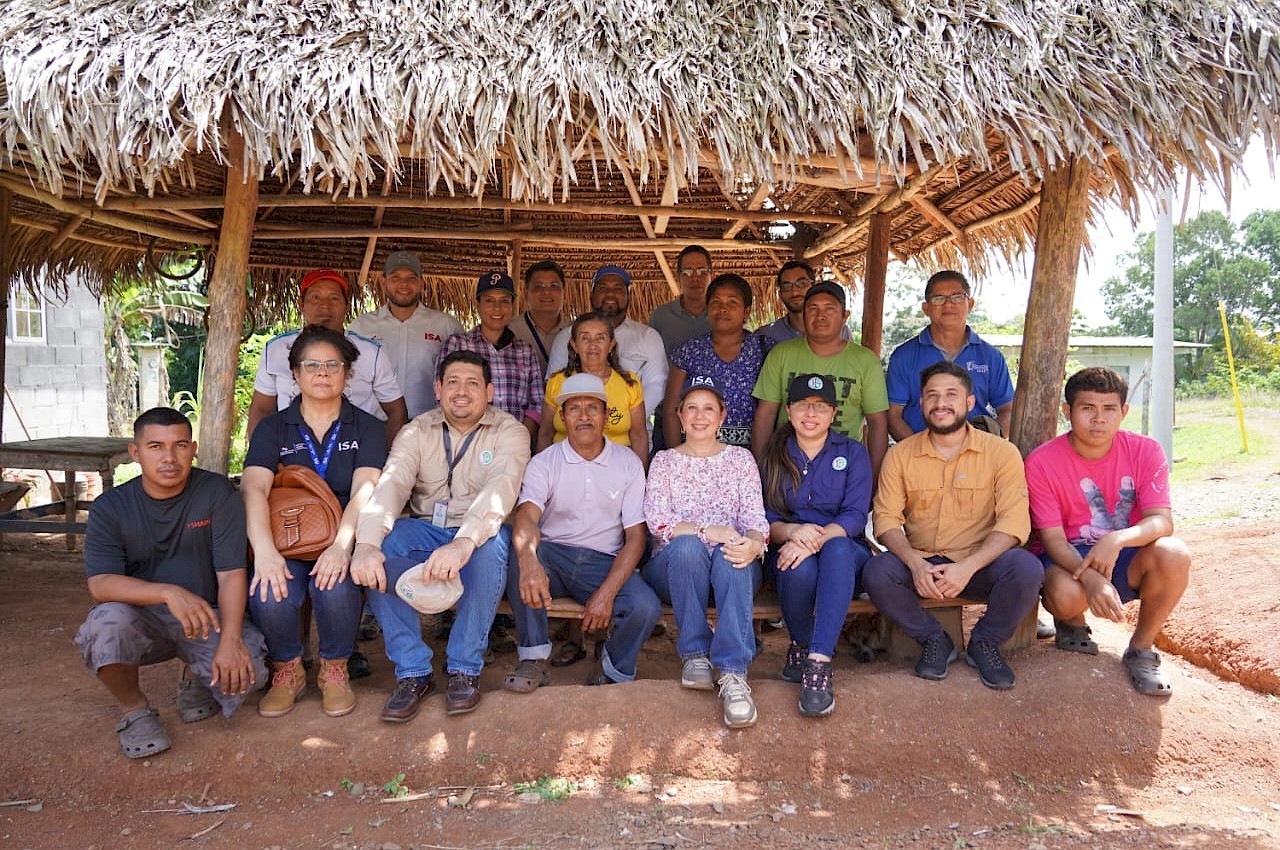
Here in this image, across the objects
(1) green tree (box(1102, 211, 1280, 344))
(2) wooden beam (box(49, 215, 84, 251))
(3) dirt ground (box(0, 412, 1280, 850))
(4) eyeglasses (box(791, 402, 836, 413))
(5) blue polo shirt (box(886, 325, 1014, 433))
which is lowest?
(3) dirt ground (box(0, 412, 1280, 850))

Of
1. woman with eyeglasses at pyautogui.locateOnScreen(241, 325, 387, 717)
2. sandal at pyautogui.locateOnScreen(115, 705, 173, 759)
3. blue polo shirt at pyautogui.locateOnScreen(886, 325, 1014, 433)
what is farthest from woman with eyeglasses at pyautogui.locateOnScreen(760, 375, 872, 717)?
sandal at pyautogui.locateOnScreen(115, 705, 173, 759)

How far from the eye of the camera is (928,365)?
4.02 m

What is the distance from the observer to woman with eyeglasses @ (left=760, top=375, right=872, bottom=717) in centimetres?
326

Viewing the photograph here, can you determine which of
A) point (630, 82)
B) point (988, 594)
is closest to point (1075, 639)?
point (988, 594)

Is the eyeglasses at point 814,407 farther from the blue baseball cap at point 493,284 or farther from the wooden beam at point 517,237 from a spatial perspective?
the wooden beam at point 517,237

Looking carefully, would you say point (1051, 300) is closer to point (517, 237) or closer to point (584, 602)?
point (584, 602)

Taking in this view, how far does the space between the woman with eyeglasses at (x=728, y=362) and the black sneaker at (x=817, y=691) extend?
49.6 inches

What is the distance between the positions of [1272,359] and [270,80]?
21.1 metres

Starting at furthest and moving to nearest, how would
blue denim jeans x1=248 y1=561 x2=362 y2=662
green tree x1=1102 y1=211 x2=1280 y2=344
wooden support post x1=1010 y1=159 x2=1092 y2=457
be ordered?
green tree x1=1102 y1=211 x2=1280 y2=344, wooden support post x1=1010 y1=159 x2=1092 y2=457, blue denim jeans x1=248 y1=561 x2=362 y2=662

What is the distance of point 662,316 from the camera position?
521cm

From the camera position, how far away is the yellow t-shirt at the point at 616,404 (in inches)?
152

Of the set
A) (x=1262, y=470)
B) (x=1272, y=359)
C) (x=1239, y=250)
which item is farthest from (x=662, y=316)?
(x=1239, y=250)

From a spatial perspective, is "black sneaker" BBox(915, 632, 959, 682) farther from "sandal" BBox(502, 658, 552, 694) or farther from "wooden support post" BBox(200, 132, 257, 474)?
"wooden support post" BBox(200, 132, 257, 474)

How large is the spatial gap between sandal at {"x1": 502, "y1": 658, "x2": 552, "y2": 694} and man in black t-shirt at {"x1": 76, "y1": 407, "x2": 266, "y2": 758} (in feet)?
2.95
